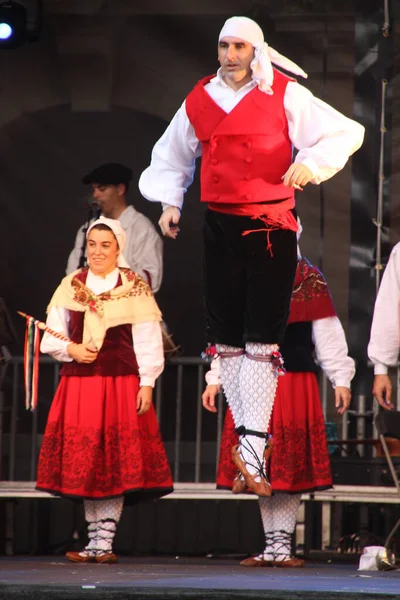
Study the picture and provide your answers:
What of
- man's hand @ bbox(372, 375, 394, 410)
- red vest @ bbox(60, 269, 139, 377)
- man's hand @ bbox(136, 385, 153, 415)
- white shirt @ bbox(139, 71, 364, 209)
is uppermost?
white shirt @ bbox(139, 71, 364, 209)

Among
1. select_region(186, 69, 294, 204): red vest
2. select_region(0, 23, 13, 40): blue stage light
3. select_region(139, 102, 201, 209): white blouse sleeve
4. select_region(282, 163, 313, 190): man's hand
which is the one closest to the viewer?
select_region(282, 163, 313, 190): man's hand

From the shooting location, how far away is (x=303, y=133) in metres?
4.32

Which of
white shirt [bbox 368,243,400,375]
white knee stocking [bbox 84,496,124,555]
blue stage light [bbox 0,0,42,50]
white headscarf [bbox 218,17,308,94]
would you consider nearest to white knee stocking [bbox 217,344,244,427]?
white headscarf [bbox 218,17,308,94]

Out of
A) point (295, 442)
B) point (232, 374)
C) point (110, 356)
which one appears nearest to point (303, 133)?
point (232, 374)

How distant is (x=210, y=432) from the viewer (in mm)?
7680

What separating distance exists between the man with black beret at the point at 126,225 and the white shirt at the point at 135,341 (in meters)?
1.23

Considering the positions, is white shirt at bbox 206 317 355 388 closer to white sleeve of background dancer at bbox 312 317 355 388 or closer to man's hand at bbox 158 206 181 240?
white sleeve of background dancer at bbox 312 317 355 388

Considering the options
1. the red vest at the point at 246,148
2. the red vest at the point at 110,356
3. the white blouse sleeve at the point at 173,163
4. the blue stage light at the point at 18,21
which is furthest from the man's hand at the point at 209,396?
the blue stage light at the point at 18,21

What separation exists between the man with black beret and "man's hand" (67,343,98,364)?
1.47 meters

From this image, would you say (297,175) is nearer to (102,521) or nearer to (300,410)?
(300,410)

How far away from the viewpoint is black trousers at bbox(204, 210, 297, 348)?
4227 mm

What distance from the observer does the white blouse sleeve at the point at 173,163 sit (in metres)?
4.46

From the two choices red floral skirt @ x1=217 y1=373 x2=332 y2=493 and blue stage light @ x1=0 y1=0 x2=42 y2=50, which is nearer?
red floral skirt @ x1=217 y1=373 x2=332 y2=493

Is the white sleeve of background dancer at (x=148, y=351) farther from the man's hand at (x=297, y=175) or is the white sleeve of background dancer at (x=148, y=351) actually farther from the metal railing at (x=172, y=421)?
the man's hand at (x=297, y=175)
